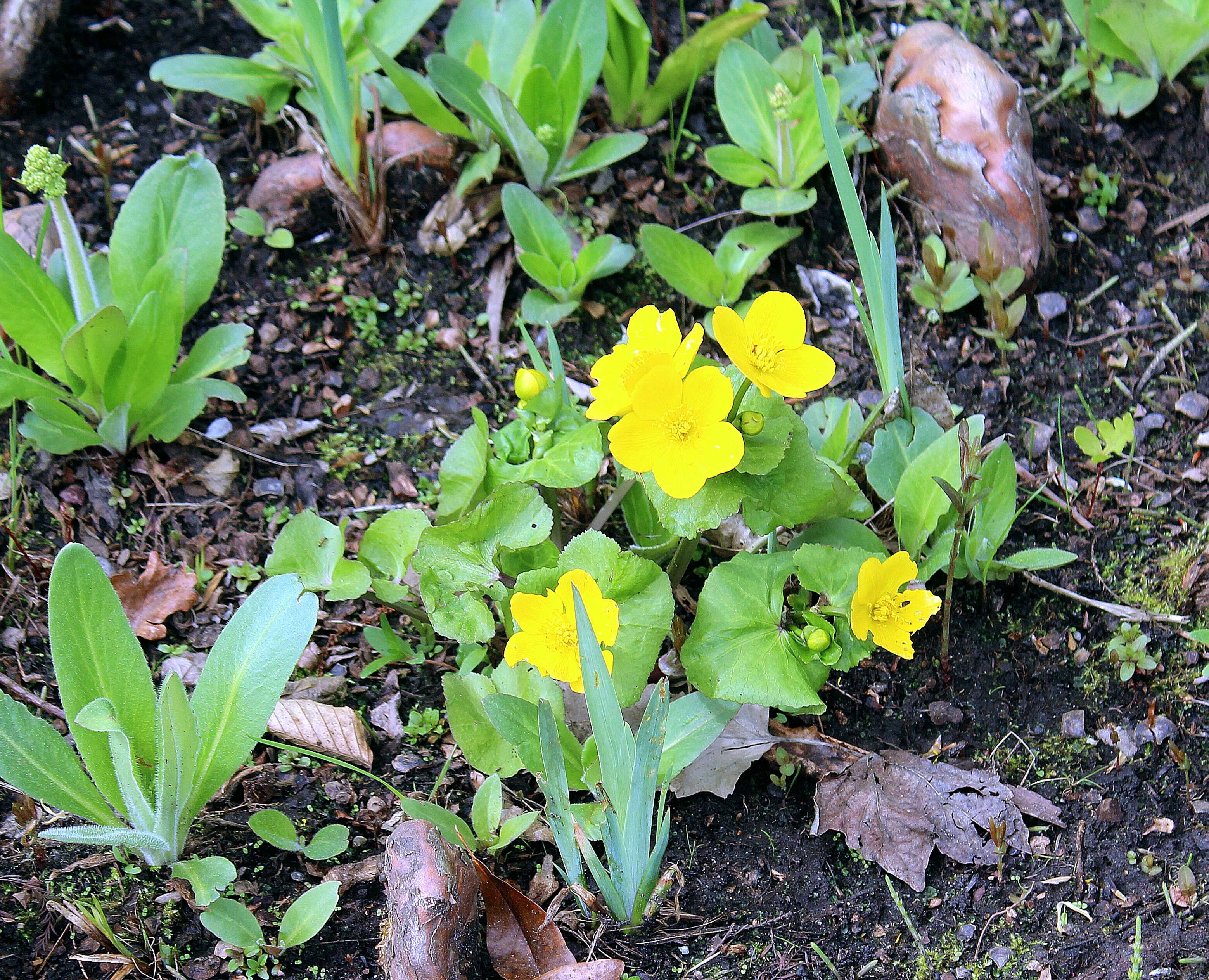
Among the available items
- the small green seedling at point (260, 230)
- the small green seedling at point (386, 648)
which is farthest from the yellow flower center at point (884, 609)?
the small green seedling at point (260, 230)

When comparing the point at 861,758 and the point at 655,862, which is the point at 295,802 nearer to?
the point at 655,862

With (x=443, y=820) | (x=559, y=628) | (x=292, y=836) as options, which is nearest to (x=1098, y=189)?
(x=559, y=628)

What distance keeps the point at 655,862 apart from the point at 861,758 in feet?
1.95

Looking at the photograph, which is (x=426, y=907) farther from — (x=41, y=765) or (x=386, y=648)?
(x=41, y=765)

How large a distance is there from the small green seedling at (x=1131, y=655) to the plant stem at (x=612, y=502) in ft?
4.07

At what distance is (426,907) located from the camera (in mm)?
1853

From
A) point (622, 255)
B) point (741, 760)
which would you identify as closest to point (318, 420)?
point (622, 255)

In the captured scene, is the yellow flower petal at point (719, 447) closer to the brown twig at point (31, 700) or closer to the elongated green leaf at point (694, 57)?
the brown twig at point (31, 700)

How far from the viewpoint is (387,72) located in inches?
115

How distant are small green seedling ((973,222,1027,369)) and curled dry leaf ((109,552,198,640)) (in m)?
2.37

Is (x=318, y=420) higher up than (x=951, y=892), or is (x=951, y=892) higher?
(x=318, y=420)

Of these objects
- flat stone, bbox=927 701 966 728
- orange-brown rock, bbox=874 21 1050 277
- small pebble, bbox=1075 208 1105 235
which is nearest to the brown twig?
flat stone, bbox=927 701 966 728

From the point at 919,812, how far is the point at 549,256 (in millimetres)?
1812

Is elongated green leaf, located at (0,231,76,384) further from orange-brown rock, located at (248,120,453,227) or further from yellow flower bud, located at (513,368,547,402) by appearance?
yellow flower bud, located at (513,368,547,402)
